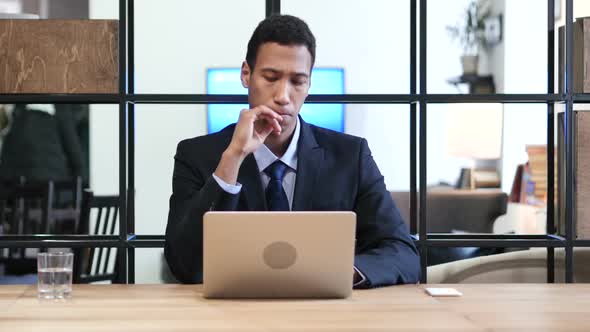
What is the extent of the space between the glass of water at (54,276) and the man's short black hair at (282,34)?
83 centimetres

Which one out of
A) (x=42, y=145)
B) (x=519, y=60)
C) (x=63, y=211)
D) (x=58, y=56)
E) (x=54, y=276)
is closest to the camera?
(x=54, y=276)

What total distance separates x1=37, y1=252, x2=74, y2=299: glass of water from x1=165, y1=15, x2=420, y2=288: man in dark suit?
0.43 metres

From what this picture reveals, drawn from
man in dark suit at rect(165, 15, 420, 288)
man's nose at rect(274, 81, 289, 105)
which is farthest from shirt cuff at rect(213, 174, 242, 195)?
man's nose at rect(274, 81, 289, 105)

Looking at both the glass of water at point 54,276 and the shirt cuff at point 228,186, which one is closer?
the glass of water at point 54,276

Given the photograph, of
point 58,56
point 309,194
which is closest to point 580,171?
point 309,194

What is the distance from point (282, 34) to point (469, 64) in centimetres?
445

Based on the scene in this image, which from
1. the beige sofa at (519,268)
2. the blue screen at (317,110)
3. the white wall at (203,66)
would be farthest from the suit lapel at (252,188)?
the beige sofa at (519,268)

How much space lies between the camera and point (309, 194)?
2209 millimetres

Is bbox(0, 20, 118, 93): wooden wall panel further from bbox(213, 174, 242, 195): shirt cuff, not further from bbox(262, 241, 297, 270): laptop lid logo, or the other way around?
bbox(262, 241, 297, 270): laptop lid logo

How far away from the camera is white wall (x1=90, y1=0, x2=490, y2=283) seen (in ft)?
9.45

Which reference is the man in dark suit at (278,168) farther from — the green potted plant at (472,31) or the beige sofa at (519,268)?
the green potted plant at (472,31)

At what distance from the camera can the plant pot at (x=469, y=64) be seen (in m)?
6.39

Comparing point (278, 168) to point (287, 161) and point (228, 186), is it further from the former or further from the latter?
point (228, 186)

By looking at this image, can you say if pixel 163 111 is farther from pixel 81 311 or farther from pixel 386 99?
pixel 81 311
